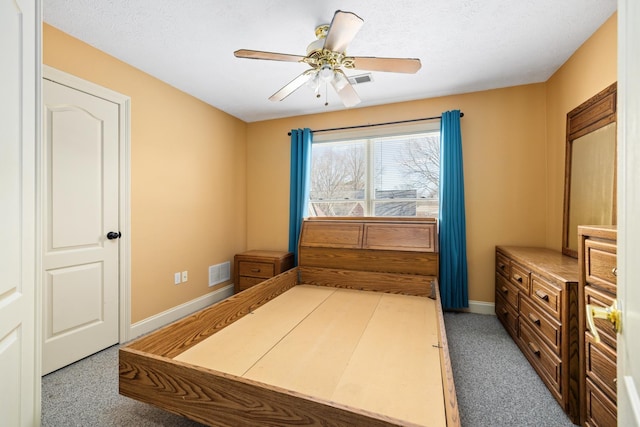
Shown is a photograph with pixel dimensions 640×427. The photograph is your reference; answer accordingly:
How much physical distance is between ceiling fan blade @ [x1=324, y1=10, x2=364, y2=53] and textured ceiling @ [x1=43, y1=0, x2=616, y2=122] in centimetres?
32

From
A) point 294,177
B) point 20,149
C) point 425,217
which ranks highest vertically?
point 294,177

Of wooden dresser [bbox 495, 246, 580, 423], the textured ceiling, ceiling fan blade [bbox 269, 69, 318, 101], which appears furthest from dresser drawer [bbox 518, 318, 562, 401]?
ceiling fan blade [bbox 269, 69, 318, 101]

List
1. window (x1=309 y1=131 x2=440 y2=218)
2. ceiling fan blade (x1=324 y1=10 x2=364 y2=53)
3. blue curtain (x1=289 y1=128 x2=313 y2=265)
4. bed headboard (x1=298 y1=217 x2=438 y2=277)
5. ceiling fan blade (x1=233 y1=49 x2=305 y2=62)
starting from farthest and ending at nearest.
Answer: blue curtain (x1=289 y1=128 x2=313 y2=265) < window (x1=309 y1=131 x2=440 y2=218) < bed headboard (x1=298 y1=217 x2=438 y2=277) < ceiling fan blade (x1=233 y1=49 x2=305 y2=62) < ceiling fan blade (x1=324 y1=10 x2=364 y2=53)

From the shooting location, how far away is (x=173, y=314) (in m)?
2.90

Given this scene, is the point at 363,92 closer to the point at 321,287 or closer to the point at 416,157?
the point at 416,157

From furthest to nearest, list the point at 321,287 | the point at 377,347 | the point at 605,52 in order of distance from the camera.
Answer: the point at 321,287
the point at 605,52
the point at 377,347

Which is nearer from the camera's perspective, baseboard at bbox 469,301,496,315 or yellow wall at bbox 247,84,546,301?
yellow wall at bbox 247,84,546,301

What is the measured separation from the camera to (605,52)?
192 cm

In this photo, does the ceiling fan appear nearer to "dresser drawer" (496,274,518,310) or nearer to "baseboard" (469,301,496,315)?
"dresser drawer" (496,274,518,310)

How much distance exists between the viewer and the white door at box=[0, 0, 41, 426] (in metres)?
0.81

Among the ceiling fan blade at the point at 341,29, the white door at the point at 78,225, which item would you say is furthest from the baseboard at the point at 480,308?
the white door at the point at 78,225

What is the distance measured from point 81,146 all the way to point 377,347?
259cm

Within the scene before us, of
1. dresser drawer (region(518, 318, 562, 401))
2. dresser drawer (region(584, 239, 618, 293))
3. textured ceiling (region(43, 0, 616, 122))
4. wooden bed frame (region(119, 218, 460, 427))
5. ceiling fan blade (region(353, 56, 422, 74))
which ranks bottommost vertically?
dresser drawer (region(518, 318, 562, 401))

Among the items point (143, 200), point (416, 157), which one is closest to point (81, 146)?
point (143, 200)
